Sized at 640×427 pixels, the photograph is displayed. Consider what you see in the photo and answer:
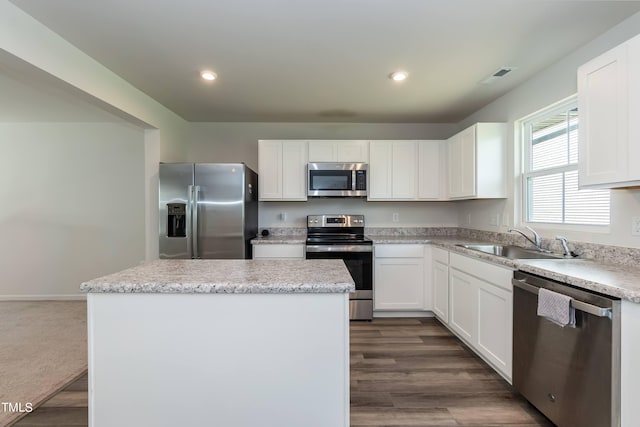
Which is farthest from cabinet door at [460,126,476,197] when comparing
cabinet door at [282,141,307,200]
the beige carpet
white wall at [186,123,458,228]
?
the beige carpet

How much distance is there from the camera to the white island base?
4.25ft

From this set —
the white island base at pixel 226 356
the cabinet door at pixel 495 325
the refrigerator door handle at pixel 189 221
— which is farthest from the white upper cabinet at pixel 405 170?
the white island base at pixel 226 356

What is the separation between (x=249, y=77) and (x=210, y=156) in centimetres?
173

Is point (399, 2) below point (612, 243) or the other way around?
the other way around

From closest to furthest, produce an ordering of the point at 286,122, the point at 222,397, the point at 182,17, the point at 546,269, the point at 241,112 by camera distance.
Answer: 1. the point at 222,397
2. the point at 546,269
3. the point at 182,17
4. the point at 241,112
5. the point at 286,122

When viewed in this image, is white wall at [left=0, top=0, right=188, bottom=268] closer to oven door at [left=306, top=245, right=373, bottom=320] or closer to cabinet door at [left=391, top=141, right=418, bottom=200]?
oven door at [left=306, top=245, right=373, bottom=320]

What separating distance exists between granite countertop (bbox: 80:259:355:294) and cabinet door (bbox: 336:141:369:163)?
92.2 inches

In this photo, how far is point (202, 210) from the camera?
3059 millimetres

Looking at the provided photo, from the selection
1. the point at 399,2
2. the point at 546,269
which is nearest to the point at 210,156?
the point at 399,2

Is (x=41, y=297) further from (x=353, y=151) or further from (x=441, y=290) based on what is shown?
(x=441, y=290)

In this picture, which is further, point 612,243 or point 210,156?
point 210,156

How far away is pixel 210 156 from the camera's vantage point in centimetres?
407

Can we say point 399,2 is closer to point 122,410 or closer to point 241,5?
point 241,5

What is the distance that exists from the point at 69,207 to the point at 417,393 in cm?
480
